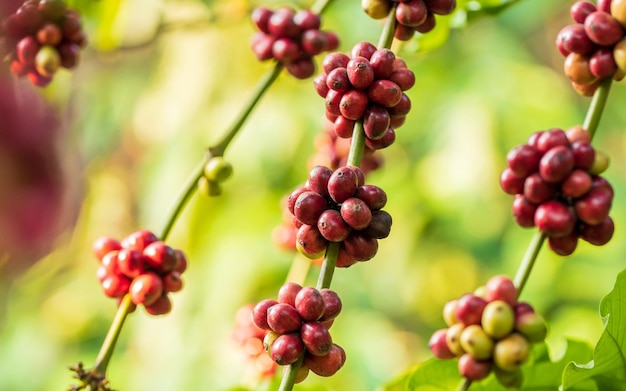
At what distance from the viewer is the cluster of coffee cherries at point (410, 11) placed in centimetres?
51

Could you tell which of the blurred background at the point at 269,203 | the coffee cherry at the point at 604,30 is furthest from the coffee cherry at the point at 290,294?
the blurred background at the point at 269,203

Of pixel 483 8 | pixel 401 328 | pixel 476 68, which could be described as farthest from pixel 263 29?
pixel 401 328

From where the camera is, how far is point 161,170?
182 centimetres

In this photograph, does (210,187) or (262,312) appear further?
(210,187)

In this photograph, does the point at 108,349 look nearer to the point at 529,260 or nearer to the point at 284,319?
the point at 284,319

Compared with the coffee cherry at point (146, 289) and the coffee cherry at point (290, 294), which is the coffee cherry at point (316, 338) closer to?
the coffee cherry at point (290, 294)

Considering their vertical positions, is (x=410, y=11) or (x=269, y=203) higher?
(x=269, y=203)

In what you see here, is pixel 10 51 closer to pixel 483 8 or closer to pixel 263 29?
pixel 263 29

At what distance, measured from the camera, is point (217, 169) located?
605 mm

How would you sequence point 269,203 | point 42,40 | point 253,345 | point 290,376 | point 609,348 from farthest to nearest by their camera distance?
point 269,203, point 253,345, point 42,40, point 609,348, point 290,376

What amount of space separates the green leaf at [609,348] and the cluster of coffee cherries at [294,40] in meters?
0.27

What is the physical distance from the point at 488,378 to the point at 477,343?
17 cm

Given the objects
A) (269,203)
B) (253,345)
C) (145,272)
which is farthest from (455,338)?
(269,203)

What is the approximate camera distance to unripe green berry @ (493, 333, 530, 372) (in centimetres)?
44
